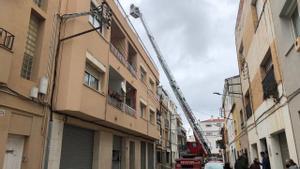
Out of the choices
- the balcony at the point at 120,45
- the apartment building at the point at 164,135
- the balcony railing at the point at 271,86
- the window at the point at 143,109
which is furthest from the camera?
the apartment building at the point at 164,135

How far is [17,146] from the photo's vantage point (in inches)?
363

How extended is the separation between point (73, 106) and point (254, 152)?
1188cm

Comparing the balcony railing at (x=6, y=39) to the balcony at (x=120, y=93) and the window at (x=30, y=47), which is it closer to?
the window at (x=30, y=47)

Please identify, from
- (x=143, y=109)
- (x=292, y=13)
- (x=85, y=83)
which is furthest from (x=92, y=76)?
(x=143, y=109)

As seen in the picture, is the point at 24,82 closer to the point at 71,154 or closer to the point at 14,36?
the point at 14,36

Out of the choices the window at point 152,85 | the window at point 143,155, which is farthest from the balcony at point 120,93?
the window at point 152,85

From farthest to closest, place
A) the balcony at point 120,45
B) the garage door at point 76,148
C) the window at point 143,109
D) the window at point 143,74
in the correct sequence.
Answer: the window at point 143,74 < the window at point 143,109 < the balcony at point 120,45 < the garage door at point 76,148

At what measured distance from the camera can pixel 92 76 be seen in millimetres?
13977

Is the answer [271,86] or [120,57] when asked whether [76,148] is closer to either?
[120,57]

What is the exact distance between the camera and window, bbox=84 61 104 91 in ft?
43.8

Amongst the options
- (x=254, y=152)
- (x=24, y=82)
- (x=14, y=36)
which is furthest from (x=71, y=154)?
(x=254, y=152)

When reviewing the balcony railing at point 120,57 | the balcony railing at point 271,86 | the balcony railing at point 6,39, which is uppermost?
the balcony railing at point 120,57

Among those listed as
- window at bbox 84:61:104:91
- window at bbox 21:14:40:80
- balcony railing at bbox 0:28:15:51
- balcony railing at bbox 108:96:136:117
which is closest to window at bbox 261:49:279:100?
balcony railing at bbox 108:96:136:117

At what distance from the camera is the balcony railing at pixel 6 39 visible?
8277 millimetres
